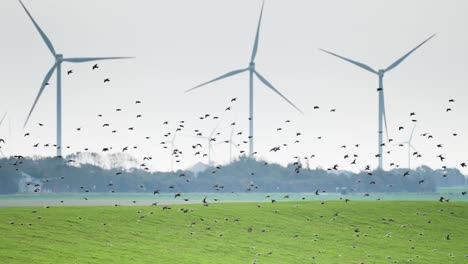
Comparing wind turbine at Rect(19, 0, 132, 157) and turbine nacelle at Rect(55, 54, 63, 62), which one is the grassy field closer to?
wind turbine at Rect(19, 0, 132, 157)

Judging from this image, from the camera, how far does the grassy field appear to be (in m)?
61.1

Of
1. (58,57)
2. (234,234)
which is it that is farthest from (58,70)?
(234,234)

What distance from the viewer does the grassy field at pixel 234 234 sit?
6112cm

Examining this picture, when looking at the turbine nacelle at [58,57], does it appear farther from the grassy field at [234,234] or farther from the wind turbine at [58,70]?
the grassy field at [234,234]

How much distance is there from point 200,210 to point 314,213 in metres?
11.2

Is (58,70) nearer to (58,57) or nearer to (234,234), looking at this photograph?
(58,57)

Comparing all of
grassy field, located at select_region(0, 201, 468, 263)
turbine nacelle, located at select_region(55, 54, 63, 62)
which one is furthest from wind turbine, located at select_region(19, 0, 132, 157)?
grassy field, located at select_region(0, 201, 468, 263)

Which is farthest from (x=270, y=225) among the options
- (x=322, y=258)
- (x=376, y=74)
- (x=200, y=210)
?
(x=376, y=74)

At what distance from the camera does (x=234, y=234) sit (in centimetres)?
7381

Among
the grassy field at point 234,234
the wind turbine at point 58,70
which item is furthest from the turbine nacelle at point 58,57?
the grassy field at point 234,234

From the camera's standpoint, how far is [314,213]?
8950 cm

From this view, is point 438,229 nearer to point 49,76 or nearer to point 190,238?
point 190,238

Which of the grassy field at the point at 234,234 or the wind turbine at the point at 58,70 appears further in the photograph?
the wind turbine at the point at 58,70

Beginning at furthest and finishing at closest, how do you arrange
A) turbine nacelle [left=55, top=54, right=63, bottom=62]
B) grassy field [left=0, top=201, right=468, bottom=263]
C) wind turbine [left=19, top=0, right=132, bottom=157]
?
turbine nacelle [left=55, top=54, right=63, bottom=62], wind turbine [left=19, top=0, right=132, bottom=157], grassy field [left=0, top=201, right=468, bottom=263]
